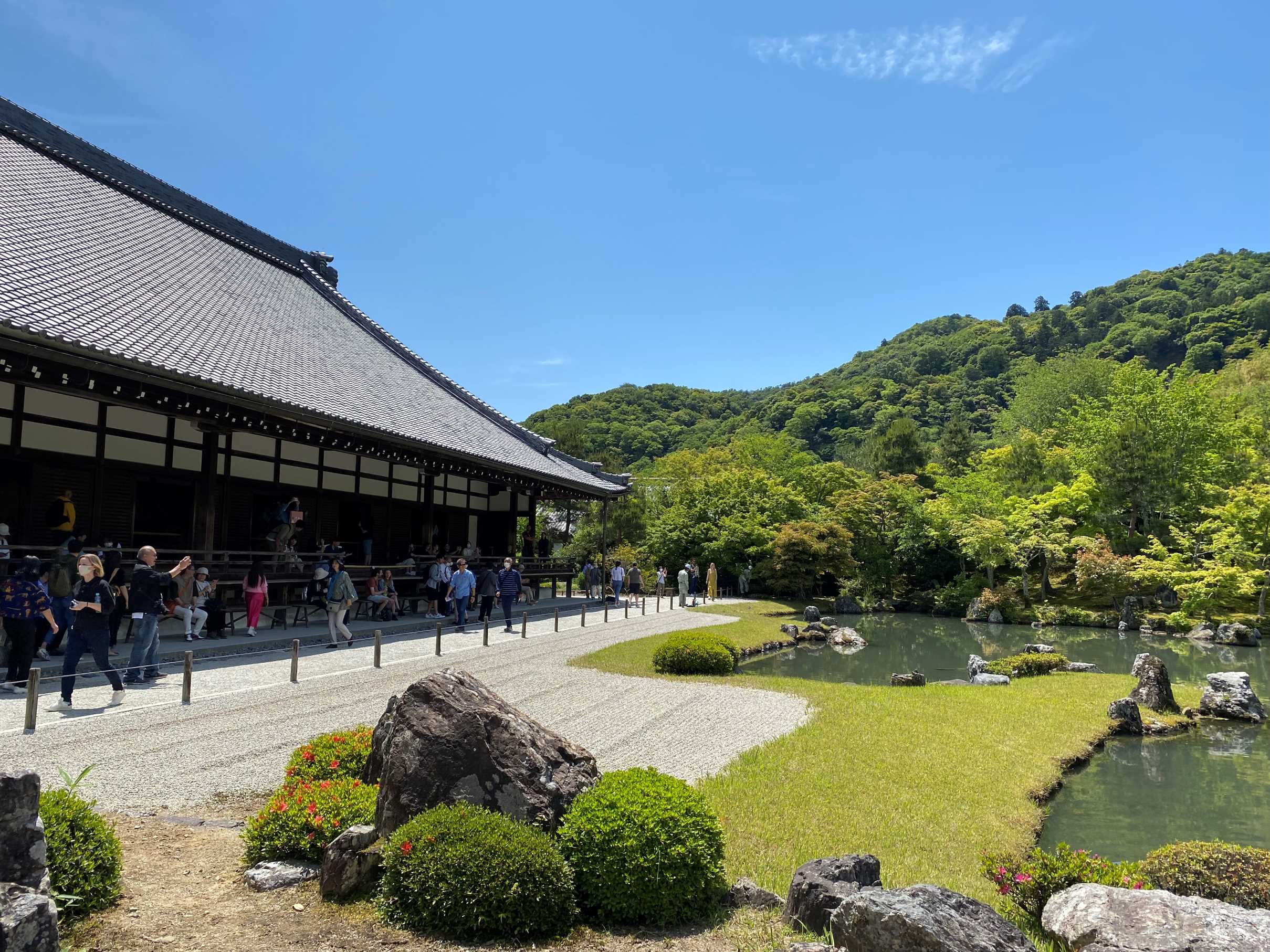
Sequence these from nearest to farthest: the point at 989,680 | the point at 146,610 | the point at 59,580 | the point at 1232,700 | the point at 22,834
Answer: the point at 22,834 < the point at 59,580 < the point at 146,610 < the point at 1232,700 < the point at 989,680

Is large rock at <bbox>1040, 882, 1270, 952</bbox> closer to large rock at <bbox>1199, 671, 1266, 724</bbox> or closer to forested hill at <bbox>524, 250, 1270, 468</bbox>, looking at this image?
large rock at <bbox>1199, 671, 1266, 724</bbox>

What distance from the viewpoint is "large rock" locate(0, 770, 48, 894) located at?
3.59m

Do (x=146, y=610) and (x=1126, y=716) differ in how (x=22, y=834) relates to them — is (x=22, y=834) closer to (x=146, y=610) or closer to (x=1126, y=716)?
(x=146, y=610)

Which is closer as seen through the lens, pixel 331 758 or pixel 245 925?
pixel 245 925

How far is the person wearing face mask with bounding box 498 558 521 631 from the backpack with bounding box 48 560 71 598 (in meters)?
9.51

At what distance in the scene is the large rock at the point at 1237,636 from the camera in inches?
983

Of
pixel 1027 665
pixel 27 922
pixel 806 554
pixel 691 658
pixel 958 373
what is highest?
pixel 958 373

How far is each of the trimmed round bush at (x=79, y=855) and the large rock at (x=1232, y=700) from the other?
650 inches

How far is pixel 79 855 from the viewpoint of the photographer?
4.08m

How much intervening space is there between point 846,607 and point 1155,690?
20.3 metres

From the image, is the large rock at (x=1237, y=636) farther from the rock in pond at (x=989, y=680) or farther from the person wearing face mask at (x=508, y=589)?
the person wearing face mask at (x=508, y=589)

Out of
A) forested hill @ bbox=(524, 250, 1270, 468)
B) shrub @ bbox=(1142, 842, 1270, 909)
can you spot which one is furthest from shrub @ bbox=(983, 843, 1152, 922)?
forested hill @ bbox=(524, 250, 1270, 468)

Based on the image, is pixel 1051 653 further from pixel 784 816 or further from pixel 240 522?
pixel 240 522

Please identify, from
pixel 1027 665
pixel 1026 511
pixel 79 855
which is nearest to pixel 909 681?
pixel 1027 665
